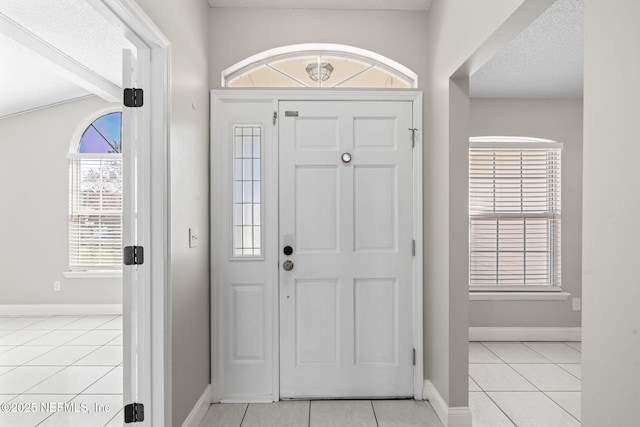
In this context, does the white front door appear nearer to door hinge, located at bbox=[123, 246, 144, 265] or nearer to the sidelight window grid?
the sidelight window grid

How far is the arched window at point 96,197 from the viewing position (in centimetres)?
563

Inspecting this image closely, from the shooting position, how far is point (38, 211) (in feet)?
18.2

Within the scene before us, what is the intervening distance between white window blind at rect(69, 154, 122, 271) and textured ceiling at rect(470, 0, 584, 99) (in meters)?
4.63

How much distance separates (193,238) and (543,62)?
307 cm

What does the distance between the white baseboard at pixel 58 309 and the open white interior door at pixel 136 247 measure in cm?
396

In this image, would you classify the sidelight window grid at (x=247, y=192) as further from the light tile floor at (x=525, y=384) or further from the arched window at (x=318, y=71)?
the light tile floor at (x=525, y=384)

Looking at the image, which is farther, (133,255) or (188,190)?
(188,190)

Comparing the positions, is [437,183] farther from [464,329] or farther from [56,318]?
[56,318]

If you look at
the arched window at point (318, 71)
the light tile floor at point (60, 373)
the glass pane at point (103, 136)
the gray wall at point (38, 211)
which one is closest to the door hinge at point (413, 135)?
the arched window at point (318, 71)

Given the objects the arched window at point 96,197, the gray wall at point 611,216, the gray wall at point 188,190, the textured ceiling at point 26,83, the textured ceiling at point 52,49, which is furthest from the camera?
the arched window at point 96,197

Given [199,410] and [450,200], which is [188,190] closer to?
[199,410]

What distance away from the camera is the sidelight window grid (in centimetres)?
310

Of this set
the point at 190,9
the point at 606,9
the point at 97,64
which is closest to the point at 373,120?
the point at 190,9

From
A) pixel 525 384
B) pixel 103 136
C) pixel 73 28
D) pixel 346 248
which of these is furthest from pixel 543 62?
pixel 103 136
